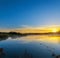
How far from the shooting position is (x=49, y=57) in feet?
89.6

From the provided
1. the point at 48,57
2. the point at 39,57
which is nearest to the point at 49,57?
the point at 48,57

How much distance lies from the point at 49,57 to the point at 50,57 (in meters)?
0.21

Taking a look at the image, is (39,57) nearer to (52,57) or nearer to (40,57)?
(40,57)

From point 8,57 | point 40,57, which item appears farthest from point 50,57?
point 8,57

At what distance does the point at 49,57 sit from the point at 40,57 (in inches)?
69.0

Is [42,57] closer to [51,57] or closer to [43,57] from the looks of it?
[43,57]

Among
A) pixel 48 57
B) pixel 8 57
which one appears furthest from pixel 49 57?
pixel 8 57

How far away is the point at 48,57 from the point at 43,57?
3.74 feet

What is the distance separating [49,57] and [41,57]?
1.56m

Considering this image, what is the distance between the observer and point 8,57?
87.7 feet

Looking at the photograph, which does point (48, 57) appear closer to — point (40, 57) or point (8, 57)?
point (40, 57)

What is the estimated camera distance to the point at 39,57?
88.1ft

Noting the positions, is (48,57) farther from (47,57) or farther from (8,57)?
(8,57)

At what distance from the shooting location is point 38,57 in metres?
26.9
